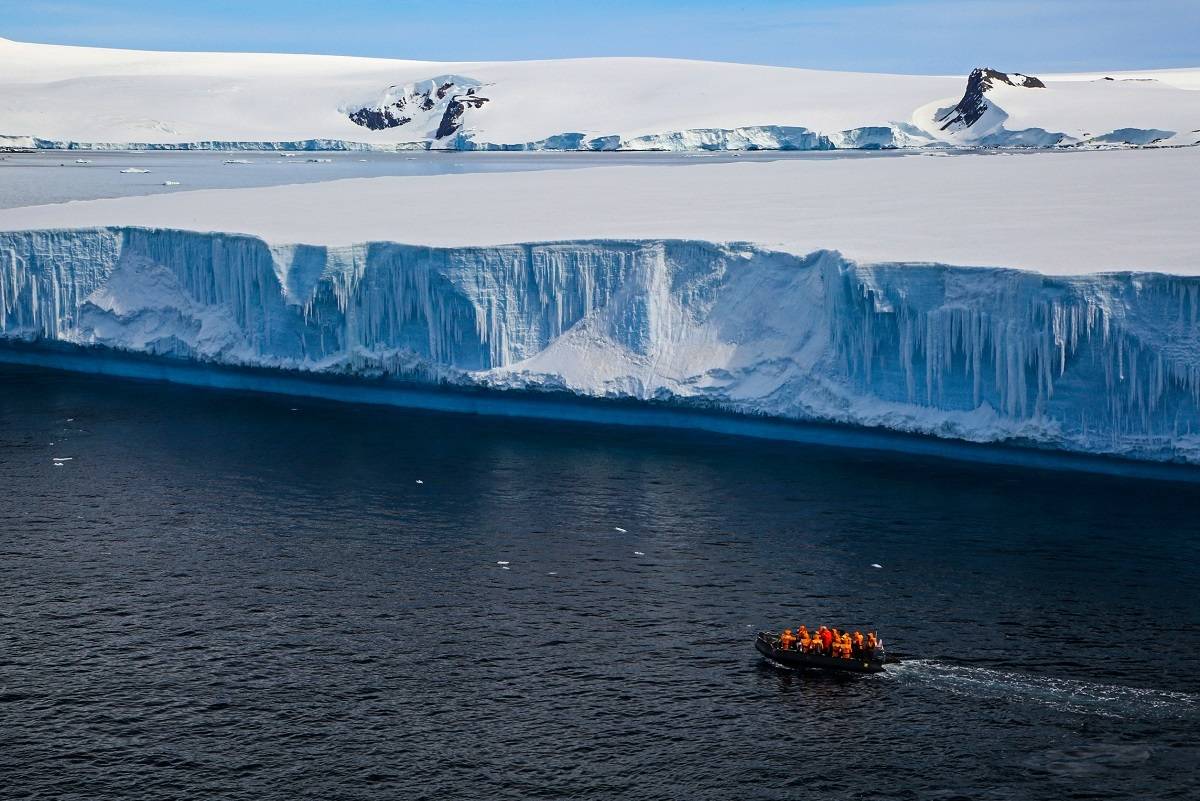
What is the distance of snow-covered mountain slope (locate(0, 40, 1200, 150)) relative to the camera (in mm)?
76000

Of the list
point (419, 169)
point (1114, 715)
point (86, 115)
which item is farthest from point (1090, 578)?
point (86, 115)

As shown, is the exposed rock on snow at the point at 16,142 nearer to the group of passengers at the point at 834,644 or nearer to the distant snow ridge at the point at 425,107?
the distant snow ridge at the point at 425,107

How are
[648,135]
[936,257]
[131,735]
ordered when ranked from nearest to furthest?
[131,735]
[936,257]
[648,135]

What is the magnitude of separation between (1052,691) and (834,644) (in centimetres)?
250

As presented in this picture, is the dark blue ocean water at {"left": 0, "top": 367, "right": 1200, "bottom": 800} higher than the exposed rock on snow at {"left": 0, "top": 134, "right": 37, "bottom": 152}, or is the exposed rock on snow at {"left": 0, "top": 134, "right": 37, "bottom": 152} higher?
the exposed rock on snow at {"left": 0, "top": 134, "right": 37, "bottom": 152}

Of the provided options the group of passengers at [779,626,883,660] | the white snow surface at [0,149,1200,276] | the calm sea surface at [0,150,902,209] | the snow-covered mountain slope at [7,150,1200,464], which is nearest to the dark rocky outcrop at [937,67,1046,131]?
the calm sea surface at [0,150,902,209]

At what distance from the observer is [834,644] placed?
16.4 m

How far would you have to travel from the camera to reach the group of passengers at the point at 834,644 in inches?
643

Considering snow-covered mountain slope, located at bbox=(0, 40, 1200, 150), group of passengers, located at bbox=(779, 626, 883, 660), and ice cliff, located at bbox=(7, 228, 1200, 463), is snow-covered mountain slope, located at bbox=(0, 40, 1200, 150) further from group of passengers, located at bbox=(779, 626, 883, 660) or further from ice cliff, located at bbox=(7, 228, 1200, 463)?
group of passengers, located at bbox=(779, 626, 883, 660)

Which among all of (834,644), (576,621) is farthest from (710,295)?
(834,644)

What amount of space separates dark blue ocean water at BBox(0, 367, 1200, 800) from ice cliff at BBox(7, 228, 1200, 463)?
127cm

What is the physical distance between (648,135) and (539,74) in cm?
2509

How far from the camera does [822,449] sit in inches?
1075

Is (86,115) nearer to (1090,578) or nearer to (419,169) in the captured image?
(419,169)
